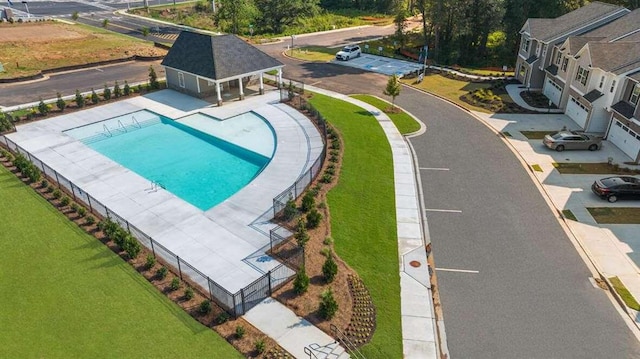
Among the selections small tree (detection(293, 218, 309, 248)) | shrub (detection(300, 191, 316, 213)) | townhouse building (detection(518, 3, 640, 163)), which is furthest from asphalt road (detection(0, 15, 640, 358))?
townhouse building (detection(518, 3, 640, 163))

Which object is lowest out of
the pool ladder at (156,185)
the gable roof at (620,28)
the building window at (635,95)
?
the pool ladder at (156,185)

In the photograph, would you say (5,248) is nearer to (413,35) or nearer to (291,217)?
(291,217)

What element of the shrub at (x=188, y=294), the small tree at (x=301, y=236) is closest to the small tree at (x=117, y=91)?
the small tree at (x=301, y=236)

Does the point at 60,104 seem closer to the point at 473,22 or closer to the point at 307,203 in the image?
the point at 307,203

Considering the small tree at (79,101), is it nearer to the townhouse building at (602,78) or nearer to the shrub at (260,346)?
the shrub at (260,346)

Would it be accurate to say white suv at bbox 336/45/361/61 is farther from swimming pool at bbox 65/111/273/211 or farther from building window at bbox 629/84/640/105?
building window at bbox 629/84/640/105

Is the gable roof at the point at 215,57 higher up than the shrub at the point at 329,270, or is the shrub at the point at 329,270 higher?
the gable roof at the point at 215,57
